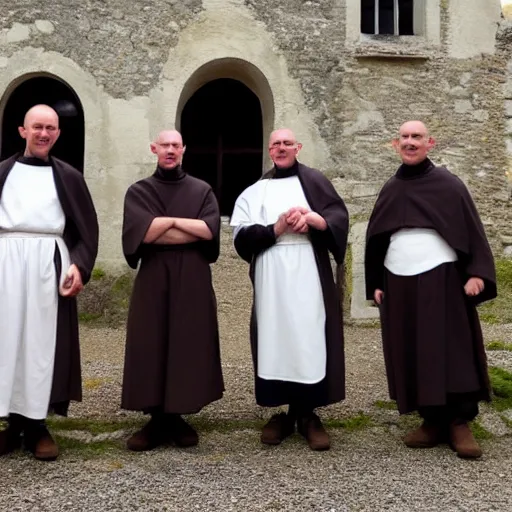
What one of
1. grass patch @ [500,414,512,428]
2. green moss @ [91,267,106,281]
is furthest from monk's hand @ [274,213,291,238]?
green moss @ [91,267,106,281]

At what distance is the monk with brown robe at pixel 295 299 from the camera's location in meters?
3.08

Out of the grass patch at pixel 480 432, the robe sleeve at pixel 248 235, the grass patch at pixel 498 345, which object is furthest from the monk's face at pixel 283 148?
the grass patch at pixel 498 345

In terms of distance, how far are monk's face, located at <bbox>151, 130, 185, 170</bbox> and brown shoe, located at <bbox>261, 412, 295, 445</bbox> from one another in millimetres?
1545

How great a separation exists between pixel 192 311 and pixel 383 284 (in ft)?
3.70

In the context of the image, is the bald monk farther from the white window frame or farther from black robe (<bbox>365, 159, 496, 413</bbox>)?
the white window frame

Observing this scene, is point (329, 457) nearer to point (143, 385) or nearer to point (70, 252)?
point (143, 385)

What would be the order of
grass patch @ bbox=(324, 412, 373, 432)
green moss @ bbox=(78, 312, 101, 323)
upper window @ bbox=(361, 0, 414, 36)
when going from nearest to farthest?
grass patch @ bbox=(324, 412, 373, 432) < green moss @ bbox=(78, 312, 101, 323) < upper window @ bbox=(361, 0, 414, 36)

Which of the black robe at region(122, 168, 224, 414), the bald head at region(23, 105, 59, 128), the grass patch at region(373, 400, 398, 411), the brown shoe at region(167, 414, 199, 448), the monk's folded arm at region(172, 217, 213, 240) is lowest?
the grass patch at region(373, 400, 398, 411)

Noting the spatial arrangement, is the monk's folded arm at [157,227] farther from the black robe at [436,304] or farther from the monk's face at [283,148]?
the black robe at [436,304]

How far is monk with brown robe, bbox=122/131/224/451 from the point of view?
303 centimetres

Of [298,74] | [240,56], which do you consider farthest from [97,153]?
[298,74]

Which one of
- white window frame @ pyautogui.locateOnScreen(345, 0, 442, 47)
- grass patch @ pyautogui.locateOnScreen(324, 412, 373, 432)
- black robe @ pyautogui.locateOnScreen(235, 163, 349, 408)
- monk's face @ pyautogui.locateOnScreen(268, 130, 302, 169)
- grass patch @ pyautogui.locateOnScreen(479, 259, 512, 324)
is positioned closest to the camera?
black robe @ pyautogui.locateOnScreen(235, 163, 349, 408)

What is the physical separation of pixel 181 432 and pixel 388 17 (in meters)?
5.73

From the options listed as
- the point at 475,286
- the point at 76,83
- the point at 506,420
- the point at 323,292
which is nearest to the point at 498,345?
the point at 506,420
